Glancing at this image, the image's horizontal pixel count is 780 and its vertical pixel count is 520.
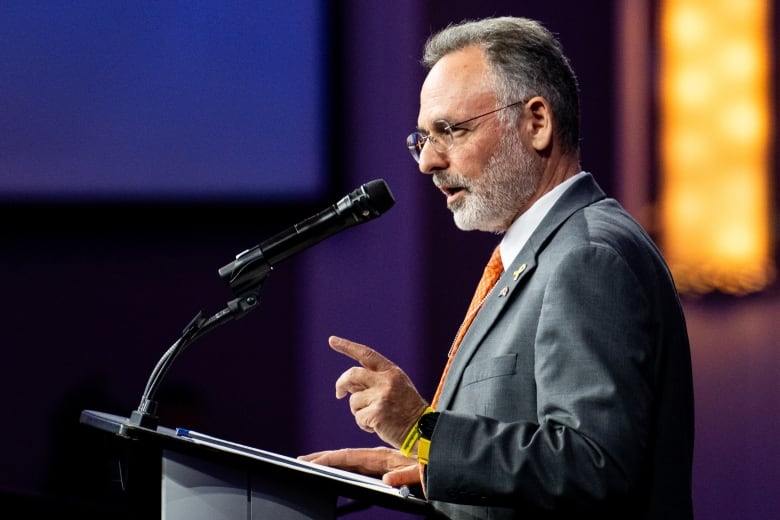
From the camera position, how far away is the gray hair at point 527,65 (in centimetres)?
168

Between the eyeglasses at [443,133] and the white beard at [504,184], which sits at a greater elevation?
the eyeglasses at [443,133]

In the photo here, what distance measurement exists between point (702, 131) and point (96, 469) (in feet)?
7.03

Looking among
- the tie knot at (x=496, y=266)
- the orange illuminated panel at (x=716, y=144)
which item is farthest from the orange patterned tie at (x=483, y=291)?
the orange illuminated panel at (x=716, y=144)

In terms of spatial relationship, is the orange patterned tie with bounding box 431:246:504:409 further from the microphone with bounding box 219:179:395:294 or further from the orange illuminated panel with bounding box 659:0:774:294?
the orange illuminated panel with bounding box 659:0:774:294

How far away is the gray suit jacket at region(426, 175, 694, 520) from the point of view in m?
1.28

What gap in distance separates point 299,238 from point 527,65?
0.52 m

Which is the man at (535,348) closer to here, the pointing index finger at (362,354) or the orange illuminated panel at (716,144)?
the pointing index finger at (362,354)

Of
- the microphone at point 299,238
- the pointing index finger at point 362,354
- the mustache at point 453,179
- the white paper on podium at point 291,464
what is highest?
the mustache at point 453,179

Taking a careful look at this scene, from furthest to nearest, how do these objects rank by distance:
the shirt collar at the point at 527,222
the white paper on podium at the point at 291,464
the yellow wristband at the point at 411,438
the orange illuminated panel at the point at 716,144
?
the orange illuminated panel at the point at 716,144, the shirt collar at the point at 527,222, the yellow wristband at the point at 411,438, the white paper on podium at the point at 291,464

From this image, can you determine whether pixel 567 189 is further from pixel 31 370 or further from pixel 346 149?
pixel 31 370

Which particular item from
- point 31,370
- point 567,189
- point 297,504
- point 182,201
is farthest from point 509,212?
point 31,370

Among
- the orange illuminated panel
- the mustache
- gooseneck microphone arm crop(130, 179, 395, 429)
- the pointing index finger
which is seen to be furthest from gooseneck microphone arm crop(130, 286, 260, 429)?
the orange illuminated panel

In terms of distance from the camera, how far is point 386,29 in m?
3.29

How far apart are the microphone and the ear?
353mm
